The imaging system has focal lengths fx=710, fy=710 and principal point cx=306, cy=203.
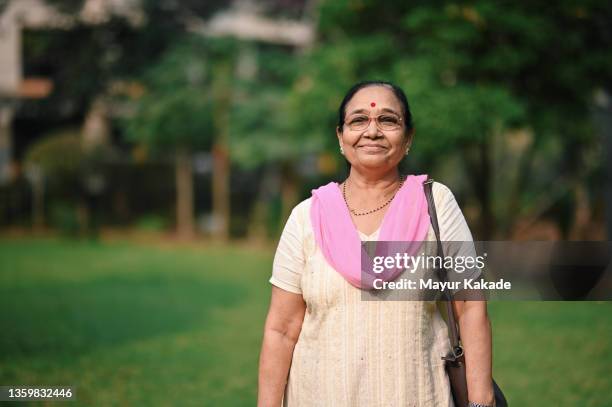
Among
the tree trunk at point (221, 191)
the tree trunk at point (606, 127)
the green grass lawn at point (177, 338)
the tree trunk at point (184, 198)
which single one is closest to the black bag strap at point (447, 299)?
the green grass lawn at point (177, 338)

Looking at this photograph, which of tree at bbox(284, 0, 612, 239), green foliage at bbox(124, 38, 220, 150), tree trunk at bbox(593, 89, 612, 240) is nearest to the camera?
tree at bbox(284, 0, 612, 239)

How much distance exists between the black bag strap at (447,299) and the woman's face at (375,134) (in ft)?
0.44

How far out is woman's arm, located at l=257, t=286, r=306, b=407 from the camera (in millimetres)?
2047

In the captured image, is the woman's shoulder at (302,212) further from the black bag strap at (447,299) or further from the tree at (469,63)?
the tree at (469,63)

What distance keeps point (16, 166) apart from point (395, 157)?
17925mm

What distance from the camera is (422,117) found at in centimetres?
830

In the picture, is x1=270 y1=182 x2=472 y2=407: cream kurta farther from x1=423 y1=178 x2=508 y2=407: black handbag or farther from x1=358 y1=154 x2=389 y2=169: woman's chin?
x1=358 y1=154 x2=389 y2=169: woman's chin

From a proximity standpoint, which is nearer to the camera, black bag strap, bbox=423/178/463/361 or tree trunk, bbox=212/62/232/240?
black bag strap, bbox=423/178/463/361

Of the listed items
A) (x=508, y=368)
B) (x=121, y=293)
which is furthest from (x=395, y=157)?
(x=121, y=293)

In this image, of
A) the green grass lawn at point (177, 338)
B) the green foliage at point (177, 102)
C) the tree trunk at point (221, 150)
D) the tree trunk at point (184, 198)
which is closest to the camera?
the green grass lawn at point (177, 338)

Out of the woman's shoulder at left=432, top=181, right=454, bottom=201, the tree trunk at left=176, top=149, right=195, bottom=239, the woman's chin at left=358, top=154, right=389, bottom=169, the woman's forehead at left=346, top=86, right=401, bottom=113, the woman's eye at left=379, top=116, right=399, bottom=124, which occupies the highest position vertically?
the woman's forehead at left=346, top=86, right=401, bottom=113

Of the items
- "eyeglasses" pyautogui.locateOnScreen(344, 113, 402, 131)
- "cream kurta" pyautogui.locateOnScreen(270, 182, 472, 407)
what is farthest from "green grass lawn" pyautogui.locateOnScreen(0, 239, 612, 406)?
"eyeglasses" pyautogui.locateOnScreen(344, 113, 402, 131)

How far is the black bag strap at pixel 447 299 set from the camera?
192 cm

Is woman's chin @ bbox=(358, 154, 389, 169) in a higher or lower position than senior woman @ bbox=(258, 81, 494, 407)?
higher
